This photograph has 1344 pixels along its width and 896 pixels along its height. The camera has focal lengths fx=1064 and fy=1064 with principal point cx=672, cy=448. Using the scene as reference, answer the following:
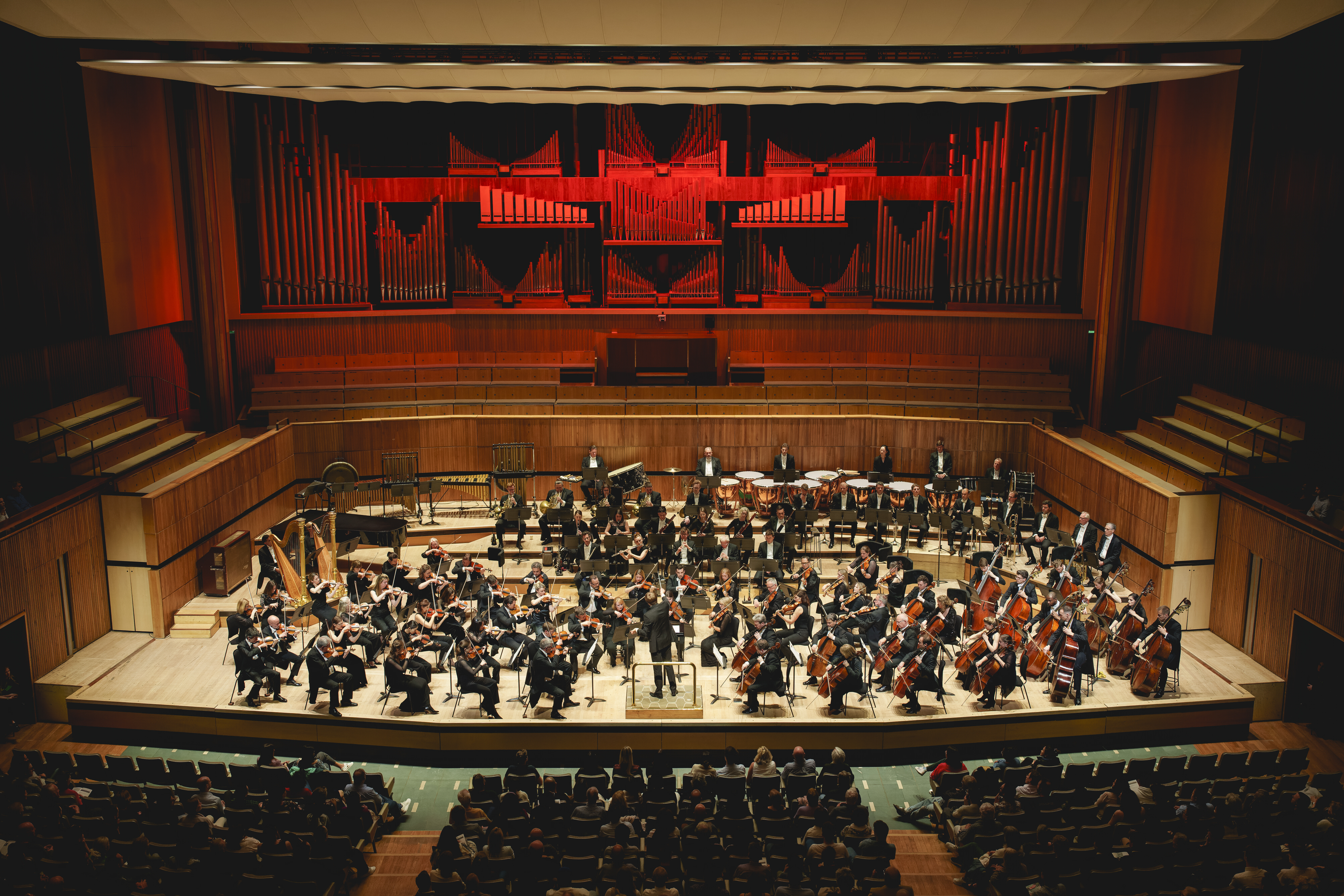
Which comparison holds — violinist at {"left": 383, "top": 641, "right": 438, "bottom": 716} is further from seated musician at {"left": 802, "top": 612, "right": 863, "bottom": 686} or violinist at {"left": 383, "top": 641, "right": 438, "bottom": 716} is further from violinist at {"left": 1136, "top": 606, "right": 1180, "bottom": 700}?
violinist at {"left": 1136, "top": 606, "right": 1180, "bottom": 700}

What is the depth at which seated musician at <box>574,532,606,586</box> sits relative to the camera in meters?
12.1

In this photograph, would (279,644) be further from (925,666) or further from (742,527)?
(925,666)

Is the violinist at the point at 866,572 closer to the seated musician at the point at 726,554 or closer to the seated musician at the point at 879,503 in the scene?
the seated musician at the point at 726,554

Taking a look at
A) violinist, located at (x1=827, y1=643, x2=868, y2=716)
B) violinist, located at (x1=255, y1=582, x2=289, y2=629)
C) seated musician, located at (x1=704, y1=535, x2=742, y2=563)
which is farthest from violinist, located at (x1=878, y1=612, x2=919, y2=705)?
violinist, located at (x1=255, y1=582, x2=289, y2=629)

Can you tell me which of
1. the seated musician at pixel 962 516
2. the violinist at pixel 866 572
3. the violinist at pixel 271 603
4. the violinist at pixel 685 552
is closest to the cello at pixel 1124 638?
the seated musician at pixel 962 516

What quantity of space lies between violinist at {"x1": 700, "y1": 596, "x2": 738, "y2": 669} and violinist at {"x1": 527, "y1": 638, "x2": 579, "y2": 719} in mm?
1456

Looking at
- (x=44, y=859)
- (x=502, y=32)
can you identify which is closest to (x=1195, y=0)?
(x=502, y=32)

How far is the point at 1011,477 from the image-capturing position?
1379cm

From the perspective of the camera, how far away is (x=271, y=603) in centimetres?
1049

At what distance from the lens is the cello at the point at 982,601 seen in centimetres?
1093

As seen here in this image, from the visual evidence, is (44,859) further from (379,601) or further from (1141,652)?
(1141,652)

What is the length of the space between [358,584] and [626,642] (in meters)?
2.96

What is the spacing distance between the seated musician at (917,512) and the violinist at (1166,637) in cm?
296

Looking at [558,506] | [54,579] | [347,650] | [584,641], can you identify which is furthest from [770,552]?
[54,579]
